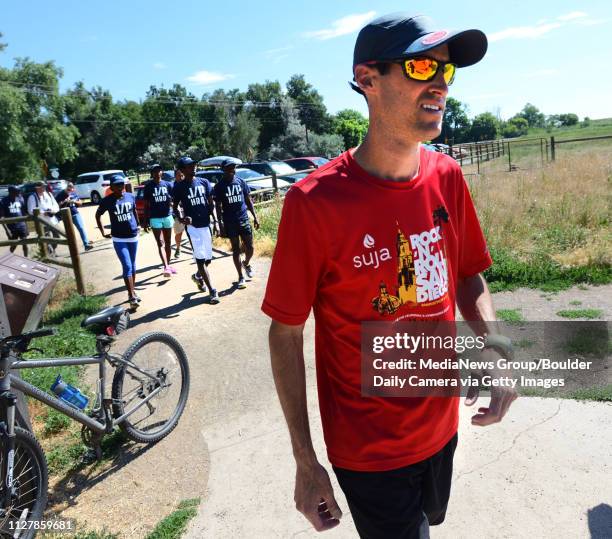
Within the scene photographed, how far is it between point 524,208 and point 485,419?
8.76m

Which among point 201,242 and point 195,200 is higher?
point 195,200

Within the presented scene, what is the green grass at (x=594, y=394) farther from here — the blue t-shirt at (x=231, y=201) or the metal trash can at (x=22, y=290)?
the blue t-shirt at (x=231, y=201)

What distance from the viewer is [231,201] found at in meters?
8.39

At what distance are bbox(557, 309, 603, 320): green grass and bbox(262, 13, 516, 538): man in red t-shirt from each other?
168 inches

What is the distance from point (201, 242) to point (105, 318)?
4.35 metres

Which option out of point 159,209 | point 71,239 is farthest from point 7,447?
point 159,209

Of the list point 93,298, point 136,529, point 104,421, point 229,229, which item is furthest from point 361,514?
point 93,298

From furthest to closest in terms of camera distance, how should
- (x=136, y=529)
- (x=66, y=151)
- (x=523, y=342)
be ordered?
(x=66, y=151) → (x=523, y=342) → (x=136, y=529)

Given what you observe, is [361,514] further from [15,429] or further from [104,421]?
[104,421]

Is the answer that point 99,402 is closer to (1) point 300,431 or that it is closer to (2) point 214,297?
(1) point 300,431

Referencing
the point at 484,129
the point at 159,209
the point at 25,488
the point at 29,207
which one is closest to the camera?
the point at 25,488

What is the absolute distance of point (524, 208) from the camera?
386 inches

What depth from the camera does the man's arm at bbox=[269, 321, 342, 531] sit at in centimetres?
167

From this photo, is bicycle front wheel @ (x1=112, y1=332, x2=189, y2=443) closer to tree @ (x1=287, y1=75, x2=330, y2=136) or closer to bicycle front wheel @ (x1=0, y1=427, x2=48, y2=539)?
bicycle front wheel @ (x1=0, y1=427, x2=48, y2=539)
